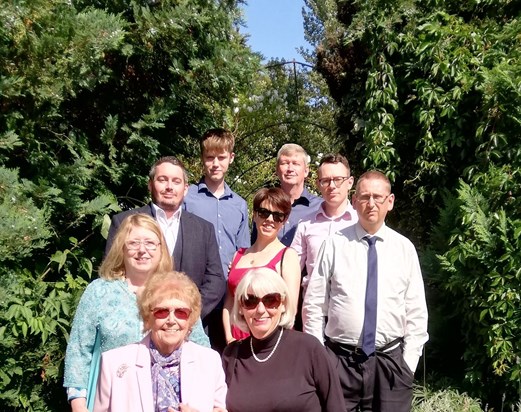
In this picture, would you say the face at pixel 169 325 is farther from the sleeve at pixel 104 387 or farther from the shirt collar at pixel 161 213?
the shirt collar at pixel 161 213

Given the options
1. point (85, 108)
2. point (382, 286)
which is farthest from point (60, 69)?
point (382, 286)

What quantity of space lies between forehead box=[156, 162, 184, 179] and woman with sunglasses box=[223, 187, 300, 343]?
0.52 metres

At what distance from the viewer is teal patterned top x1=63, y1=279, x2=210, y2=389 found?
3.30m

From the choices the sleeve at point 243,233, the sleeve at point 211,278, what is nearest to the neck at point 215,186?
the sleeve at point 243,233

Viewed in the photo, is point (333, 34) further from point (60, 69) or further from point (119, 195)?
point (60, 69)

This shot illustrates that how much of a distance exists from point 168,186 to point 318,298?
1.15m

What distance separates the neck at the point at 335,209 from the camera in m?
4.52

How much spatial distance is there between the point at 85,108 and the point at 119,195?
2.51 feet

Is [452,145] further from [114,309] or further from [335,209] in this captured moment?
[114,309]

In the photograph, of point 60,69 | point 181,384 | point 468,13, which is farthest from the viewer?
point 468,13

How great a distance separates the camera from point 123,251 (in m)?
3.40

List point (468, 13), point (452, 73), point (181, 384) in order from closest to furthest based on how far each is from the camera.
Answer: point (181, 384) < point (452, 73) < point (468, 13)

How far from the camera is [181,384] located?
2912 millimetres

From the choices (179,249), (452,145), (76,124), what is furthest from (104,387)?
(452,145)
